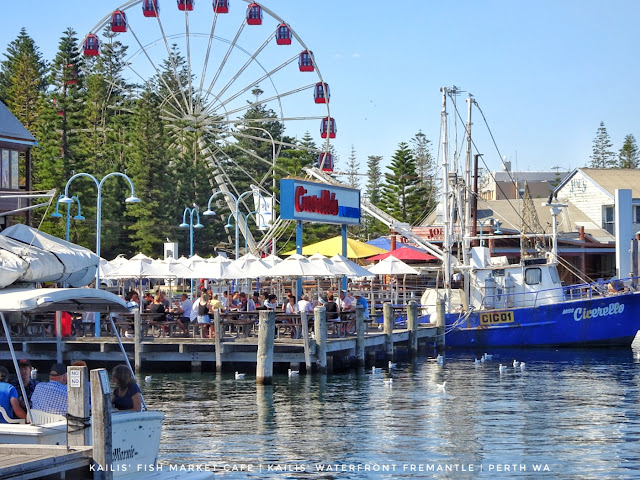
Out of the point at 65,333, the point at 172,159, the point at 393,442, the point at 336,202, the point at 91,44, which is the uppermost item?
the point at 91,44

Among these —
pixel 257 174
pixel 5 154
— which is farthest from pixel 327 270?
pixel 257 174

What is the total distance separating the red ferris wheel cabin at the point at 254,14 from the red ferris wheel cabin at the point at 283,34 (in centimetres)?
117

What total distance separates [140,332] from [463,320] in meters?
13.3

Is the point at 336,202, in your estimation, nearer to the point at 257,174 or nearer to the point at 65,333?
the point at 65,333

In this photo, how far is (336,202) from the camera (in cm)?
3359

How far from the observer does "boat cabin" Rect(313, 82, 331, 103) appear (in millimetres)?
50500

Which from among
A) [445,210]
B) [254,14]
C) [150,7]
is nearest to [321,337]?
[445,210]

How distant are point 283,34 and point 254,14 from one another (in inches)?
69.7

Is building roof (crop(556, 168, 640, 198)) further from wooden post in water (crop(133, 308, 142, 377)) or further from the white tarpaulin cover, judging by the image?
the white tarpaulin cover

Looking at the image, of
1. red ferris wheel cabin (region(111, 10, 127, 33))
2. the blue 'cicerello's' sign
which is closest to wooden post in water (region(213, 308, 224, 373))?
the blue 'cicerello's' sign

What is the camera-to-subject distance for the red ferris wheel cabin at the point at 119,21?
4938 cm

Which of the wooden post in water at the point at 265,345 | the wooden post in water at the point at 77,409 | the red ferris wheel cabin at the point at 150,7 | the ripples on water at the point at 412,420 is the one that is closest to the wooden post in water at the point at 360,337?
the ripples on water at the point at 412,420

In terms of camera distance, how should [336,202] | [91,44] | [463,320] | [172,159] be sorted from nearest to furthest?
[336,202]
[463,320]
[91,44]
[172,159]

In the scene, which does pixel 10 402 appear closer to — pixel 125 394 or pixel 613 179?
pixel 125 394
